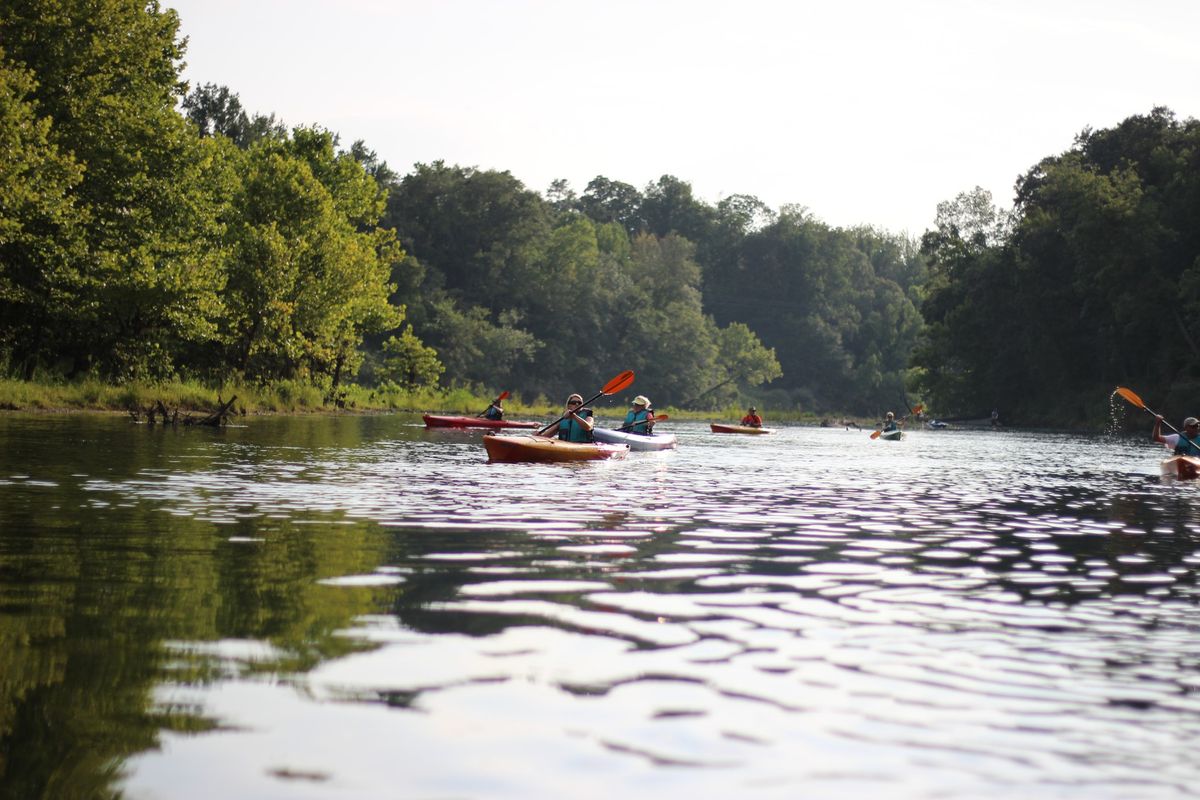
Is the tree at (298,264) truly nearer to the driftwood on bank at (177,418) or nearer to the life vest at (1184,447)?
the driftwood on bank at (177,418)

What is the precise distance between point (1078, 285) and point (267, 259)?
38.2 metres

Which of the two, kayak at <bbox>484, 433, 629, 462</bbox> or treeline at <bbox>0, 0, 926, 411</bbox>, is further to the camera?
treeline at <bbox>0, 0, 926, 411</bbox>

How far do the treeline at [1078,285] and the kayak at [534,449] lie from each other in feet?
131

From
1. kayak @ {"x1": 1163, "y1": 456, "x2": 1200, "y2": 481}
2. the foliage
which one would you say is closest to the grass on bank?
the foliage

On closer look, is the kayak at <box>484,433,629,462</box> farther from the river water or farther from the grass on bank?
the grass on bank

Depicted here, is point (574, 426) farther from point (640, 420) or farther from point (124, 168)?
point (124, 168)

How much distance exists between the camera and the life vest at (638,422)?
1132 inches

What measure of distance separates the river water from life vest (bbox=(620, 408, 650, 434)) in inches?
605

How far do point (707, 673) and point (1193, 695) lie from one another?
1.97 m

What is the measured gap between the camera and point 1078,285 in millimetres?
62062

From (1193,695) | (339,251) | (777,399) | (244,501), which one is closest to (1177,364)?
(339,251)

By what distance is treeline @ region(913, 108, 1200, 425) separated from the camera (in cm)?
5794

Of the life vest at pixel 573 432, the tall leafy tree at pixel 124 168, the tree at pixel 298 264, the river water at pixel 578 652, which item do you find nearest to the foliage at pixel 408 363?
the tree at pixel 298 264

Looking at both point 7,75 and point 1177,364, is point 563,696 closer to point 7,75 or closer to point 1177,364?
point 7,75
